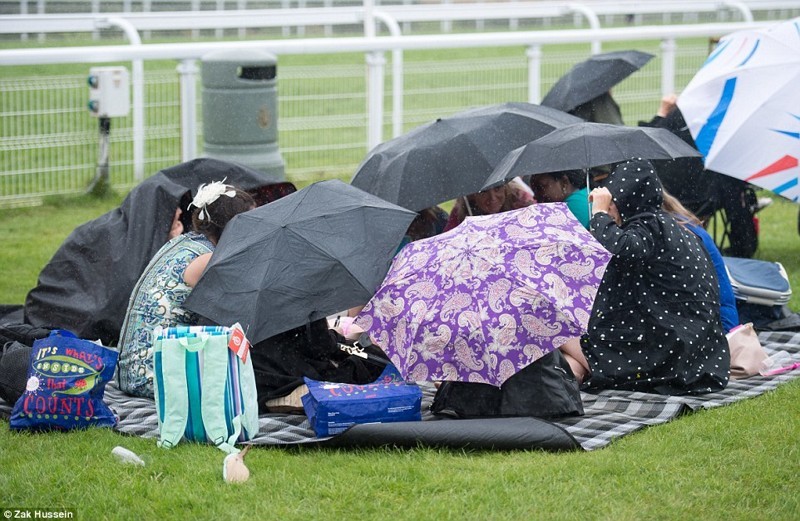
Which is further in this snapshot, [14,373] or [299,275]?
[14,373]

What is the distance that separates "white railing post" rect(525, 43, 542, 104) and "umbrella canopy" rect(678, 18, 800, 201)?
429 cm

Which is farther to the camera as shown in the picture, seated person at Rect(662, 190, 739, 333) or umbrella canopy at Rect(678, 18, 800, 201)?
umbrella canopy at Rect(678, 18, 800, 201)

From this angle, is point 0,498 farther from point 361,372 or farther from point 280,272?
point 361,372

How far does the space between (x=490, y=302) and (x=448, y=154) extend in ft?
6.16

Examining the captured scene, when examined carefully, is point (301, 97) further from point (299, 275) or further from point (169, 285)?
point (299, 275)

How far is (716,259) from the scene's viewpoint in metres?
6.11

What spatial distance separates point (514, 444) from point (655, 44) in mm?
17839

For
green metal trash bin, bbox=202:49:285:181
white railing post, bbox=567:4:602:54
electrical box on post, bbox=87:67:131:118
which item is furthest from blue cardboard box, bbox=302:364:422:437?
white railing post, bbox=567:4:602:54

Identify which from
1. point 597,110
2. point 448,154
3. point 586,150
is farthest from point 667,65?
point 586,150

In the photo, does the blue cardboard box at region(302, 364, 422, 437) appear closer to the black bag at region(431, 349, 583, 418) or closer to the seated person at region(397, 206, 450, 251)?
the black bag at region(431, 349, 583, 418)

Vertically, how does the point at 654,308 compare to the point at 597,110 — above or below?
below

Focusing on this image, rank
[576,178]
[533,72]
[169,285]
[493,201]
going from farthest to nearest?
[533,72], [576,178], [493,201], [169,285]

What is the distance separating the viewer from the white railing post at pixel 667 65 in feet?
41.4

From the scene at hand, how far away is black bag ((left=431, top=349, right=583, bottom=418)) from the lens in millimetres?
5141
